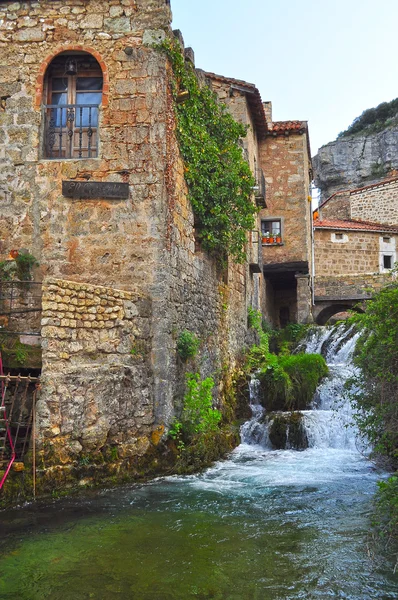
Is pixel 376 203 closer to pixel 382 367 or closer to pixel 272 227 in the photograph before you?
pixel 272 227

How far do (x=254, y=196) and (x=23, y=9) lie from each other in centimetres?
956

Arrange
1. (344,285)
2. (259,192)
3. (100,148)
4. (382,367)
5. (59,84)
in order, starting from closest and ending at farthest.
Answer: (382,367)
(100,148)
(59,84)
(259,192)
(344,285)

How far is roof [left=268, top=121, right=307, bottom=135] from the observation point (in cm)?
2161

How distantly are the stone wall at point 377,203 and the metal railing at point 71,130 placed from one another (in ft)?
85.7

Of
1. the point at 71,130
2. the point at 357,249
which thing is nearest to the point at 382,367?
the point at 71,130

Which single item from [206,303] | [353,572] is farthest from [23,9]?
[353,572]

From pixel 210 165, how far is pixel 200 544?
690cm

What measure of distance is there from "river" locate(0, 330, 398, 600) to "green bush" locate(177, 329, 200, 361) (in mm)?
1829

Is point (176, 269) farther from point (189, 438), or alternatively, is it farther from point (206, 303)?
point (189, 438)

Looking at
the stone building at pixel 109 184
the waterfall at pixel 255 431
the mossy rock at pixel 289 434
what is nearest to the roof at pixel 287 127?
the waterfall at pixel 255 431

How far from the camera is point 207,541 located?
219 inches

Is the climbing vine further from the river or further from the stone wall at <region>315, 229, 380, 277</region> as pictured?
the stone wall at <region>315, 229, 380, 277</region>

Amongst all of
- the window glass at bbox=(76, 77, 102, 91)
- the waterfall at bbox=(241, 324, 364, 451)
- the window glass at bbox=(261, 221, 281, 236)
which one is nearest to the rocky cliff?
the window glass at bbox=(261, 221, 281, 236)

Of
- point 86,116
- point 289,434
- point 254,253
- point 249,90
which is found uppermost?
point 249,90
